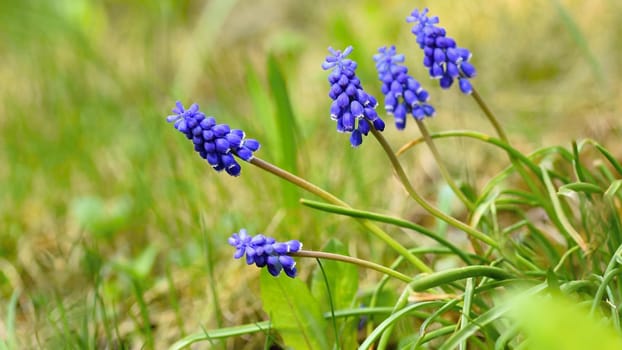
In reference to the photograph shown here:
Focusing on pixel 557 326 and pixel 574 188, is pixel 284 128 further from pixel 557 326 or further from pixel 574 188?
pixel 557 326

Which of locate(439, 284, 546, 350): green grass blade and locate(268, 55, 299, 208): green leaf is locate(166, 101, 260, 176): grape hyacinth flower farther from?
locate(268, 55, 299, 208): green leaf

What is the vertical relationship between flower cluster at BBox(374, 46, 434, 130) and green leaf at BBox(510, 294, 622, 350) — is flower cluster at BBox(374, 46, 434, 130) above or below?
above

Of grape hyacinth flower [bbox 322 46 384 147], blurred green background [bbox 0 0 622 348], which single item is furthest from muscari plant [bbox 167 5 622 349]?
blurred green background [bbox 0 0 622 348]

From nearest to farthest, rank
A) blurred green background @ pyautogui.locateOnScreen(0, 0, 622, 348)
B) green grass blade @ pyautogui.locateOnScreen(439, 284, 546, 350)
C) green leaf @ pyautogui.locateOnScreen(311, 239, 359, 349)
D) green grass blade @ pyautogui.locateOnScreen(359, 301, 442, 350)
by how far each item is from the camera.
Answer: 1. green grass blade @ pyautogui.locateOnScreen(439, 284, 546, 350)
2. green grass blade @ pyautogui.locateOnScreen(359, 301, 442, 350)
3. green leaf @ pyautogui.locateOnScreen(311, 239, 359, 349)
4. blurred green background @ pyautogui.locateOnScreen(0, 0, 622, 348)

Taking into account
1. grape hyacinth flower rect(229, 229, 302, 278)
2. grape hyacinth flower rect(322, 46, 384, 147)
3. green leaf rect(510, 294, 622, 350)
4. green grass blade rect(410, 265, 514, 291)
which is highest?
grape hyacinth flower rect(322, 46, 384, 147)

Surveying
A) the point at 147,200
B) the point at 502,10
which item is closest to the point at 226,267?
the point at 147,200

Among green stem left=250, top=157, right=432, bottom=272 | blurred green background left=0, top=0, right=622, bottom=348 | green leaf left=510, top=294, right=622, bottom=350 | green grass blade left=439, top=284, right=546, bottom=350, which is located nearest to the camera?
green leaf left=510, top=294, right=622, bottom=350

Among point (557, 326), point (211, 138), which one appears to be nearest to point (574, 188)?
point (211, 138)
